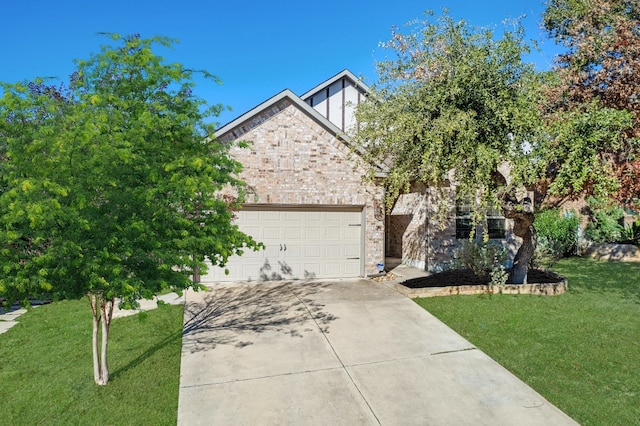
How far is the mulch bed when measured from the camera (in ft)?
36.4

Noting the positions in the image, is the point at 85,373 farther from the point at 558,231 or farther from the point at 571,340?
the point at 558,231

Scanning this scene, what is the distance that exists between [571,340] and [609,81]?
606cm

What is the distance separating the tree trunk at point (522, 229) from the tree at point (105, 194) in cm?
752

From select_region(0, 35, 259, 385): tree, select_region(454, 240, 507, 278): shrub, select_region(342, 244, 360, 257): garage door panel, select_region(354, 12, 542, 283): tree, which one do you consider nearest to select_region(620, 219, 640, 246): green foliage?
select_region(454, 240, 507, 278): shrub

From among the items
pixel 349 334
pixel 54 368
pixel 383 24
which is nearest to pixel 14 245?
pixel 54 368

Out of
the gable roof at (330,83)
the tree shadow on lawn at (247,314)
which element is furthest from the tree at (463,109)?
the gable roof at (330,83)

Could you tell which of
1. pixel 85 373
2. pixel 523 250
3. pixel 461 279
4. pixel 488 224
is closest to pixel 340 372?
pixel 85 373

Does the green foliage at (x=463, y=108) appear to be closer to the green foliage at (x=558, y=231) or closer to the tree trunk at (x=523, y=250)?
the tree trunk at (x=523, y=250)

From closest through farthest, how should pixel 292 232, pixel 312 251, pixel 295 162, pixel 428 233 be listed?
pixel 295 162
pixel 292 232
pixel 312 251
pixel 428 233

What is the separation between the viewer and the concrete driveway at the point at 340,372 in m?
4.66

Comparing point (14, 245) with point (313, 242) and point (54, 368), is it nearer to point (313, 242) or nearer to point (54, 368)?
point (54, 368)

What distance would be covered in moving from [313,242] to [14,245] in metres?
8.68

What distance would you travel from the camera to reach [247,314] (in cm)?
855

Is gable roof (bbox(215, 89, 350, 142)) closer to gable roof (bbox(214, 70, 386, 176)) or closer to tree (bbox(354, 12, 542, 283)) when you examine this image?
gable roof (bbox(214, 70, 386, 176))
